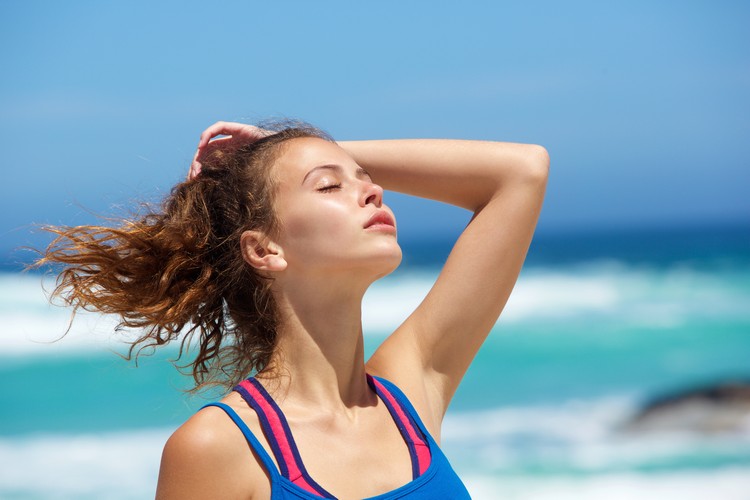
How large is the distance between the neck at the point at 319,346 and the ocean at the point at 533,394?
1236 mm

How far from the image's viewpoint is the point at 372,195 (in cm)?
218

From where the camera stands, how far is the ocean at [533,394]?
6801mm

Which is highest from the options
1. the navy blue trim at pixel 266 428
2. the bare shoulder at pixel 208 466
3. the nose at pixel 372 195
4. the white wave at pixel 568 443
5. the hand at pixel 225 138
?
the white wave at pixel 568 443

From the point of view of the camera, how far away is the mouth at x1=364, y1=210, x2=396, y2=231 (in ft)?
6.93

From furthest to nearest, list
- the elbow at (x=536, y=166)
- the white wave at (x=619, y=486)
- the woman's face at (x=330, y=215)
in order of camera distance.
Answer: the white wave at (x=619, y=486)
the elbow at (x=536, y=166)
the woman's face at (x=330, y=215)

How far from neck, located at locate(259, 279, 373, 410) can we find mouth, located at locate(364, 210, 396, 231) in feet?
0.50

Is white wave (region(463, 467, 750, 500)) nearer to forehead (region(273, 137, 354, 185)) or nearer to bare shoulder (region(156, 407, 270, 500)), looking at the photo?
forehead (region(273, 137, 354, 185))

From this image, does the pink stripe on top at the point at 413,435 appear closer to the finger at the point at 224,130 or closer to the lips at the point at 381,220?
the lips at the point at 381,220

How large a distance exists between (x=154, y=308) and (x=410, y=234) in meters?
27.7

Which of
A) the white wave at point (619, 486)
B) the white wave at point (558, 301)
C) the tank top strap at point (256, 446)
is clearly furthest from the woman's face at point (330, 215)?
the white wave at point (558, 301)

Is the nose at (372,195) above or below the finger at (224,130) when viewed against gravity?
below

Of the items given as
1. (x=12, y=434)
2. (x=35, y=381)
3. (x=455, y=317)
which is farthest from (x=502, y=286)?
(x=35, y=381)

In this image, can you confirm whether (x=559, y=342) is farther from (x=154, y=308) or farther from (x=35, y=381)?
(x=154, y=308)

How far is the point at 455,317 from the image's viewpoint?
2408 millimetres
